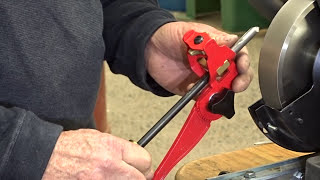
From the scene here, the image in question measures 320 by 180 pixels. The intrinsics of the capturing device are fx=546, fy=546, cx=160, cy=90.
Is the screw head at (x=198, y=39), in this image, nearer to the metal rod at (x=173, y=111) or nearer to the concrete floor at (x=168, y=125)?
the metal rod at (x=173, y=111)

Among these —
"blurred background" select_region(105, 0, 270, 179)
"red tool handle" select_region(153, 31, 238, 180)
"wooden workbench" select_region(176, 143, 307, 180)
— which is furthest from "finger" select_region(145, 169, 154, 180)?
"blurred background" select_region(105, 0, 270, 179)

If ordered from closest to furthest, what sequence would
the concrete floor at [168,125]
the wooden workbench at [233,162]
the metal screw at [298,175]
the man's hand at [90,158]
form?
the man's hand at [90,158] → the metal screw at [298,175] → the wooden workbench at [233,162] → the concrete floor at [168,125]

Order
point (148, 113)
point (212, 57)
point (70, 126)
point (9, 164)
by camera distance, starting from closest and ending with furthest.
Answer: point (9, 164) < point (212, 57) < point (70, 126) < point (148, 113)

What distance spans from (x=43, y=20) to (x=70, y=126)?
165 mm

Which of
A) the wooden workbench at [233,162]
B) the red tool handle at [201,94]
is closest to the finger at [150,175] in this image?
A: the red tool handle at [201,94]

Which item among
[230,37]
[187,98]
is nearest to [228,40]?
[230,37]

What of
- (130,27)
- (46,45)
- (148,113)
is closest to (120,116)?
(148,113)

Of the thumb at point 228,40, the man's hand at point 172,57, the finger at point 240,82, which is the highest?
the thumb at point 228,40

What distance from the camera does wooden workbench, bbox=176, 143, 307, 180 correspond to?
0.78 metres

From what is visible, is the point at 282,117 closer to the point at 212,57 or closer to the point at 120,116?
the point at 212,57

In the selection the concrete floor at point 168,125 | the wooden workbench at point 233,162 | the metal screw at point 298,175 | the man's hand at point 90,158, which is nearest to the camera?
the man's hand at point 90,158

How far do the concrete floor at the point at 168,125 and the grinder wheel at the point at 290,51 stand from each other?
0.92 m

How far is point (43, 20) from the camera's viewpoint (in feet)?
2.25

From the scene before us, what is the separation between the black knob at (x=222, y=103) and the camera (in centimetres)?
67
